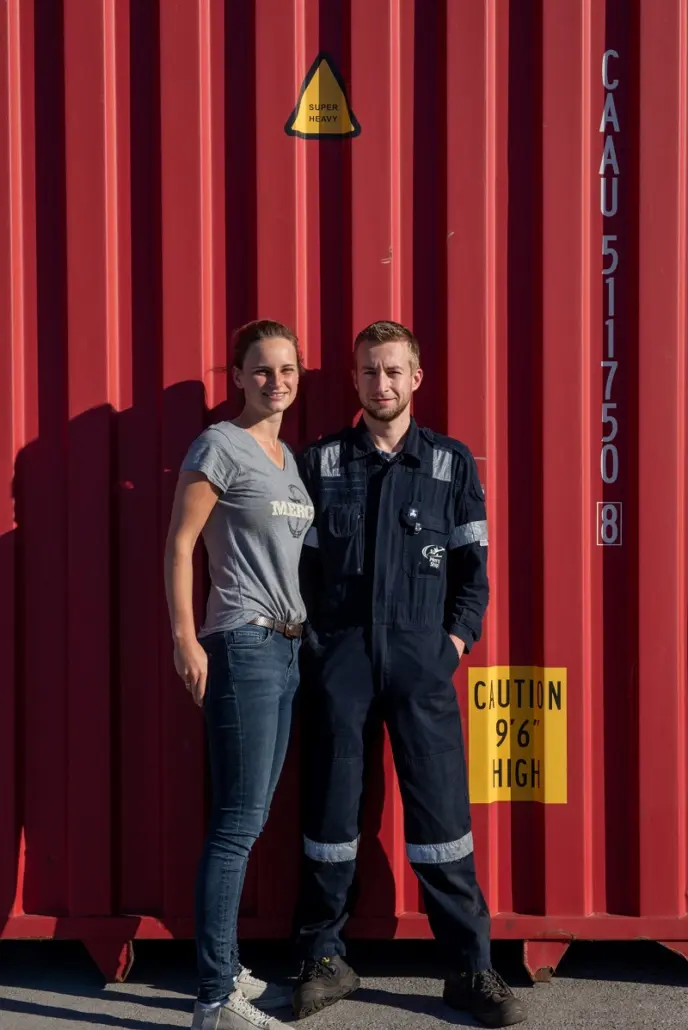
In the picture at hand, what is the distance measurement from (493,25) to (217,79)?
93 cm

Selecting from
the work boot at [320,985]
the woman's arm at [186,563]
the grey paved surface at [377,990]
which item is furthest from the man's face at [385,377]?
the grey paved surface at [377,990]

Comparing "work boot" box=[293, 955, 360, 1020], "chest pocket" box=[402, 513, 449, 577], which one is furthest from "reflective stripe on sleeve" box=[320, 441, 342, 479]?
Result: "work boot" box=[293, 955, 360, 1020]

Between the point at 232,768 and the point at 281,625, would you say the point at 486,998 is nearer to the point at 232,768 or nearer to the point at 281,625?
the point at 232,768

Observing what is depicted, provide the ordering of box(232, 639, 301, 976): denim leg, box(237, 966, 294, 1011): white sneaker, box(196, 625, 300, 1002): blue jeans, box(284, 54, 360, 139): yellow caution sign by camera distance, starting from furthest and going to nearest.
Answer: box(284, 54, 360, 139): yellow caution sign < box(237, 966, 294, 1011): white sneaker < box(232, 639, 301, 976): denim leg < box(196, 625, 300, 1002): blue jeans

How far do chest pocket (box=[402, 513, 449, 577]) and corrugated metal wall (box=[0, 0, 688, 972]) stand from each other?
0.31 meters

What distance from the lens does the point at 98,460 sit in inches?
118

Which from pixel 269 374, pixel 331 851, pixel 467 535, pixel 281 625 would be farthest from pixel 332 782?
pixel 269 374

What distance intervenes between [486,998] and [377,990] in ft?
1.29

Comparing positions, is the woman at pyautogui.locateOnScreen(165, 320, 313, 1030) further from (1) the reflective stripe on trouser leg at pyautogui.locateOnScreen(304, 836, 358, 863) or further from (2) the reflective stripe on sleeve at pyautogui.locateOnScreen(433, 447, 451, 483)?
(2) the reflective stripe on sleeve at pyautogui.locateOnScreen(433, 447, 451, 483)

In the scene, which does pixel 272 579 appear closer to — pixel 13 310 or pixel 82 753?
pixel 82 753

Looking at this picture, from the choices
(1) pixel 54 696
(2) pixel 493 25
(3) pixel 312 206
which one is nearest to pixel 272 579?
(1) pixel 54 696

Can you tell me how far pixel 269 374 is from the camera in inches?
107

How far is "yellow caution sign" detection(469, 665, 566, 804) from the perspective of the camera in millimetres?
2982

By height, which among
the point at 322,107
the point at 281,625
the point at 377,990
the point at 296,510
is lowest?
the point at 377,990
